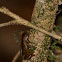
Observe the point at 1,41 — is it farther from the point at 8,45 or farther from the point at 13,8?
the point at 13,8

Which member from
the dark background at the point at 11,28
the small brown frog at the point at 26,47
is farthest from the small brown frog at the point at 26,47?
the dark background at the point at 11,28

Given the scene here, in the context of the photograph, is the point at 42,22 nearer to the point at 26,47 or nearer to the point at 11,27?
the point at 26,47

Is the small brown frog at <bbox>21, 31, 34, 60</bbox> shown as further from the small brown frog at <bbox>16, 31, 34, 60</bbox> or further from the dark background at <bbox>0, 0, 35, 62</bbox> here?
the dark background at <bbox>0, 0, 35, 62</bbox>

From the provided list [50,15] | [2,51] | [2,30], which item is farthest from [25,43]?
[2,30]

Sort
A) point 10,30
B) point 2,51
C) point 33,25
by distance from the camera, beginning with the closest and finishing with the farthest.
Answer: point 33,25 < point 2,51 < point 10,30

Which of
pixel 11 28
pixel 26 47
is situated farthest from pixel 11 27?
pixel 26 47

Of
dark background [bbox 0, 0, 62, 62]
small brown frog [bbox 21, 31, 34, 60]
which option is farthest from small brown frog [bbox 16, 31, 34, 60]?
dark background [bbox 0, 0, 62, 62]

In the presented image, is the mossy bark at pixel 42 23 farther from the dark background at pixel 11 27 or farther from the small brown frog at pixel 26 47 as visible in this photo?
the dark background at pixel 11 27
